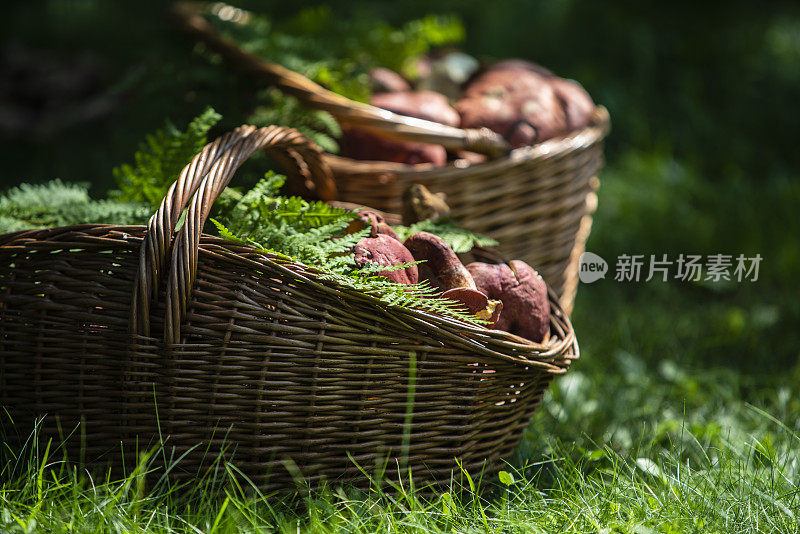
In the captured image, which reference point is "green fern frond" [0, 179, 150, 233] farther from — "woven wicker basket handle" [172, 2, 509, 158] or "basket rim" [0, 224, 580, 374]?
"woven wicker basket handle" [172, 2, 509, 158]

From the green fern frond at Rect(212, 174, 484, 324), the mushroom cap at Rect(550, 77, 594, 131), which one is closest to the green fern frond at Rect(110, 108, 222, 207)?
the green fern frond at Rect(212, 174, 484, 324)

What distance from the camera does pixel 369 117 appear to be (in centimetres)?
188

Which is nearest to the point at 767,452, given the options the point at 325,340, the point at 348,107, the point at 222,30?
the point at 325,340

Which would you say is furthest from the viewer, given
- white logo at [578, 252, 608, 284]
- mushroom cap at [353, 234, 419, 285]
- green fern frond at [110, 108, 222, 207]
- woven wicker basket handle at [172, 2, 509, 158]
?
white logo at [578, 252, 608, 284]

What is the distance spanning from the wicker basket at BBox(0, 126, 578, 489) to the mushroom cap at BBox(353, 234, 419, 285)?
0.36ft

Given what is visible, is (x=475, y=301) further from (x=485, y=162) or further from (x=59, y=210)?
(x=59, y=210)

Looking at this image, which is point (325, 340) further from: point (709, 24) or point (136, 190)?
point (709, 24)

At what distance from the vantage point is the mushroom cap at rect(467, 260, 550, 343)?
150cm

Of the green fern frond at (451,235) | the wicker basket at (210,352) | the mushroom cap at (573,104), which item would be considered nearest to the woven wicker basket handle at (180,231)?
the wicker basket at (210,352)

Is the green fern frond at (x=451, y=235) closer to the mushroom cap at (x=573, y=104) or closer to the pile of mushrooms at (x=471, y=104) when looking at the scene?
the pile of mushrooms at (x=471, y=104)

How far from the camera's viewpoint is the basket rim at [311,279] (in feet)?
4.08

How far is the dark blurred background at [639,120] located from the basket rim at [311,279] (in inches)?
36.1

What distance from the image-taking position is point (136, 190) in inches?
62.6

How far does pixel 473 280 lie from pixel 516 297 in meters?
0.10
